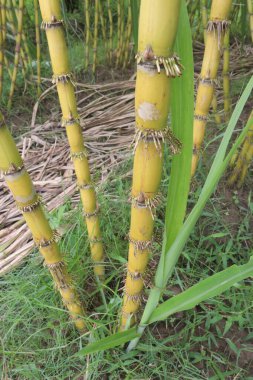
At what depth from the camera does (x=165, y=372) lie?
2.91 ft

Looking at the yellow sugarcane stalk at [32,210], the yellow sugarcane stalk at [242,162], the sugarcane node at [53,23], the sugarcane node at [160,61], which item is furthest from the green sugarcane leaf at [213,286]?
the yellow sugarcane stalk at [242,162]

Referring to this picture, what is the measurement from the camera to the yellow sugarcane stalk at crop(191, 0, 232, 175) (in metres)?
0.73

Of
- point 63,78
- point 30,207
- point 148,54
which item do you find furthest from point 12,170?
point 148,54

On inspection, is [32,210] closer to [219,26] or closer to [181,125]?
[181,125]

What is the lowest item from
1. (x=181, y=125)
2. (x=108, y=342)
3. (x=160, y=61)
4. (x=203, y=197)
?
(x=108, y=342)

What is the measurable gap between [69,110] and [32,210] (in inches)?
8.6

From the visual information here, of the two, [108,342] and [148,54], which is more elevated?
[148,54]

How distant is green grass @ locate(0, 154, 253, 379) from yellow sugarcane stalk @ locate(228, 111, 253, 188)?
0.50 feet

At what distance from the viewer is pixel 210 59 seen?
815mm

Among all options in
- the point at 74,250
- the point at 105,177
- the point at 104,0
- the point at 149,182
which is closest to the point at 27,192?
the point at 149,182

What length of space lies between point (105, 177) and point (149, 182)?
2.87 feet

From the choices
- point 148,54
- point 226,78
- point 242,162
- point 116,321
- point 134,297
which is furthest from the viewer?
point 226,78

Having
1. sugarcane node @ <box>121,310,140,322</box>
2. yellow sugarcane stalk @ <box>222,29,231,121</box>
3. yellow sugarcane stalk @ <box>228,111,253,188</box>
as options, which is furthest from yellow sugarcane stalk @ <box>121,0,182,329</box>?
yellow sugarcane stalk @ <box>222,29,231,121</box>

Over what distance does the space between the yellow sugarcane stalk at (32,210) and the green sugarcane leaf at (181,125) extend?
0.78 feet
